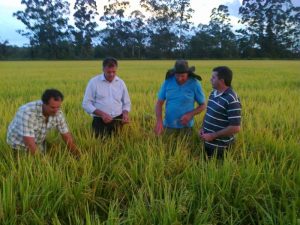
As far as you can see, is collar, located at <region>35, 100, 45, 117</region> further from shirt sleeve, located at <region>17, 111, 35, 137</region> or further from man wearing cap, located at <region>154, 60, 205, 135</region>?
man wearing cap, located at <region>154, 60, 205, 135</region>

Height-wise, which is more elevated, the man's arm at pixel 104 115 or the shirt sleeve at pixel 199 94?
the shirt sleeve at pixel 199 94

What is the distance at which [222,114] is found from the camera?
149 inches

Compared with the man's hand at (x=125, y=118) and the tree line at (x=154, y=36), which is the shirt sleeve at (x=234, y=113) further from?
the tree line at (x=154, y=36)

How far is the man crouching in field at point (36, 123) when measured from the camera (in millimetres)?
3631

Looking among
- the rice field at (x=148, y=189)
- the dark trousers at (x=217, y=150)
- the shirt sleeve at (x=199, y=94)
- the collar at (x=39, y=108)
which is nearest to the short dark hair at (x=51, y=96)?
the collar at (x=39, y=108)

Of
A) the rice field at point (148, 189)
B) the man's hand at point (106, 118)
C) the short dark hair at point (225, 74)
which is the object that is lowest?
the rice field at point (148, 189)

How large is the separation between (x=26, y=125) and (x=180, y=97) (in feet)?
5.87

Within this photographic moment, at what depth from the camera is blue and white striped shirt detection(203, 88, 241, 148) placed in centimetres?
366

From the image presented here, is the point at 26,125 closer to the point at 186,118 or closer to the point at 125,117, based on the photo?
the point at 125,117

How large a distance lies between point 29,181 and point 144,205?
3.20 feet

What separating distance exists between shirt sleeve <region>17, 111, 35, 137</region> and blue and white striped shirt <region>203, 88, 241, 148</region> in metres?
1.72

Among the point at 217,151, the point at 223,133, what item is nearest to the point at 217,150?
the point at 217,151

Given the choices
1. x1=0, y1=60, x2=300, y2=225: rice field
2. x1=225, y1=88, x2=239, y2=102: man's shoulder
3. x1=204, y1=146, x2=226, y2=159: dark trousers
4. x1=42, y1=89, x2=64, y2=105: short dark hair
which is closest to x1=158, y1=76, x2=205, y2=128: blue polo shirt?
x1=0, y1=60, x2=300, y2=225: rice field

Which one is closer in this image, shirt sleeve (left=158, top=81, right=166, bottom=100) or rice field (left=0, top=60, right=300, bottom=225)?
rice field (left=0, top=60, right=300, bottom=225)
